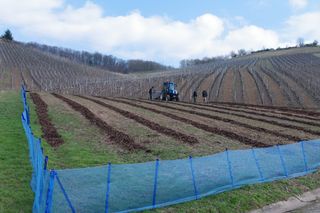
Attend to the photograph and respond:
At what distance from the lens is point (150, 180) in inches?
466

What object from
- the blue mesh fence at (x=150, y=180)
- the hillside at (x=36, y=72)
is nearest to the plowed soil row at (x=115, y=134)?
the blue mesh fence at (x=150, y=180)

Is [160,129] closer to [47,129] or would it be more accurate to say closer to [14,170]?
[47,129]

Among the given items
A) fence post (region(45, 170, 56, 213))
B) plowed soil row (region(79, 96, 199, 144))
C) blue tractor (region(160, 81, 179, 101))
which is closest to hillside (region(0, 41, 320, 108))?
blue tractor (region(160, 81, 179, 101))

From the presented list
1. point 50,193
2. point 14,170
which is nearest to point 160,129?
point 14,170

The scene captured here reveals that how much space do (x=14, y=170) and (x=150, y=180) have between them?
231 inches

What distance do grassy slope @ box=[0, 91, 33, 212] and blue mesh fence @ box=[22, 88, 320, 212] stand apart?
53cm

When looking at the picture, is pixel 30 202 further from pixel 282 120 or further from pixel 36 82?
pixel 36 82

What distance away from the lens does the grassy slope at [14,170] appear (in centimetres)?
1191

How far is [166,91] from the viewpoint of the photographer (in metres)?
54.7

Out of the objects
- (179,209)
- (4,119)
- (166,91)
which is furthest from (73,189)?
(166,91)

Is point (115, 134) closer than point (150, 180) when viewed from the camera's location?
No

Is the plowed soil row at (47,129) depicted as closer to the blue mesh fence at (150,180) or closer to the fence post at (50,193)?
the blue mesh fence at (150,180)

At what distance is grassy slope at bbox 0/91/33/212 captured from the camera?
11.9 metres

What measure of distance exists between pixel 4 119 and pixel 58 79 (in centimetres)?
7159
